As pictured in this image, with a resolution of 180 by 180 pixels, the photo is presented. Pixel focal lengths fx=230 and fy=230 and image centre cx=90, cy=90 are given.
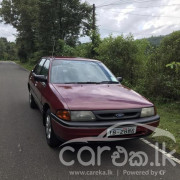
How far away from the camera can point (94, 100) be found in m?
3.57

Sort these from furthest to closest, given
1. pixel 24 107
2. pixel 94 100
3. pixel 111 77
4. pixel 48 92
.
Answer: pixel 24 107, pixel 111 77, pixel 48 92, pixel 94 100

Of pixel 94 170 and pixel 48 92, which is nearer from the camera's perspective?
pixel 94 170

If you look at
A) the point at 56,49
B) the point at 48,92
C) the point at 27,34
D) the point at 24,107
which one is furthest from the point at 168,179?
the point at 27,34

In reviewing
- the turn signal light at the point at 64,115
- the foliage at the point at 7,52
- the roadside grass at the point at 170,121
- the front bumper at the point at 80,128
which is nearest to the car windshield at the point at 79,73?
the turn signal light at the point at 64,115

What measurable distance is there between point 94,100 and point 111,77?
5.17 feet

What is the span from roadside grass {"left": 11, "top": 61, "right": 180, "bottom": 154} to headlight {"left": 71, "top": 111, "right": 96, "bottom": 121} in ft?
5.75

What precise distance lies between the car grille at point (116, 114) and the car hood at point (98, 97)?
60mm

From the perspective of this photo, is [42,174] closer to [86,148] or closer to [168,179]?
[86,148]

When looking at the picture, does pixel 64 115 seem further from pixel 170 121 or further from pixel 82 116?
pixel 170 121

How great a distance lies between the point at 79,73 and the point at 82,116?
1.63 m

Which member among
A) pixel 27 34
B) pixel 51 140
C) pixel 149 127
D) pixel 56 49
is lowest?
pixel 51 140

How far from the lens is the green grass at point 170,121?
4328mm

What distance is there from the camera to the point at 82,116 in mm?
3342

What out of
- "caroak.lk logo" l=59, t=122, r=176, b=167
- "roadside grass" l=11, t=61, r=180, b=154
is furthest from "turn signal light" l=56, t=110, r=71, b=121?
"roadside grass" l=11, t=61, r=180, b=154
